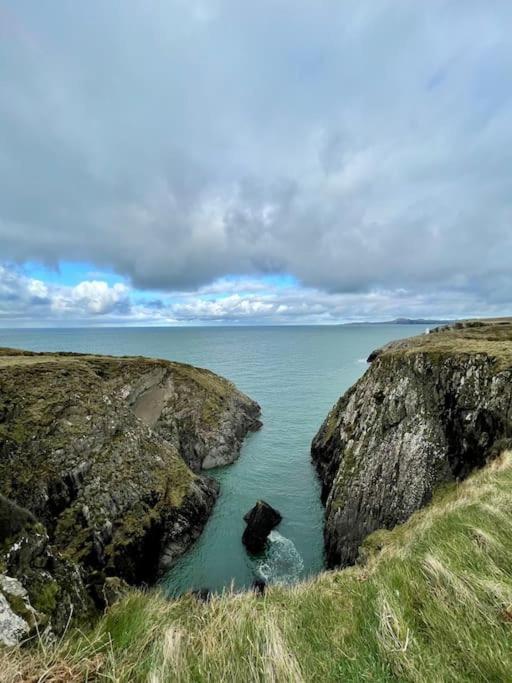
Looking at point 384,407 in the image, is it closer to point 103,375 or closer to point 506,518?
point 506,518

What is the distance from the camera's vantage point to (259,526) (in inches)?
1057

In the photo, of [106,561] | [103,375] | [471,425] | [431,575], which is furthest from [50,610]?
[103,375]

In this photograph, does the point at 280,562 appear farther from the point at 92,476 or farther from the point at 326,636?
the point at 326,636

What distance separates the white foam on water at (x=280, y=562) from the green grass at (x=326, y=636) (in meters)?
19.5

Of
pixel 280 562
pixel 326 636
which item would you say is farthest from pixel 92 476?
pixel 326 636

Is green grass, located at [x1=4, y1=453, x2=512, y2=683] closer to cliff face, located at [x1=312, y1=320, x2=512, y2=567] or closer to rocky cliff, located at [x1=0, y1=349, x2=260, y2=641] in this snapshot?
rocky cliff, located at [x1=0, y1=349, x2=260, y2=641]

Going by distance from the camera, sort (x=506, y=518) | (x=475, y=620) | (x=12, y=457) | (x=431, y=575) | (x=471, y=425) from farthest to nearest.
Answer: (x=12, y=457)
(x=471, y=425)
(x=506, y=518)
(x=431, y=575)
(x=475, y=620)

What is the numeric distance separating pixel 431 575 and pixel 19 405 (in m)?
30.8

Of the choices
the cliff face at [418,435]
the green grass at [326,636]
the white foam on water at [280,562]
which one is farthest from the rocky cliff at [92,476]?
the green grass at [326,636]

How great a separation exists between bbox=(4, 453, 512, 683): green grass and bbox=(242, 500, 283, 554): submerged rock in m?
22.0

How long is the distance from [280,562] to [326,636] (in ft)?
75.8

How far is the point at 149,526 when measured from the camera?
989 inches

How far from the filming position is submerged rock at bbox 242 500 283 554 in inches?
1027

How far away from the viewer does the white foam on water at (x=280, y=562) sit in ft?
75.0
